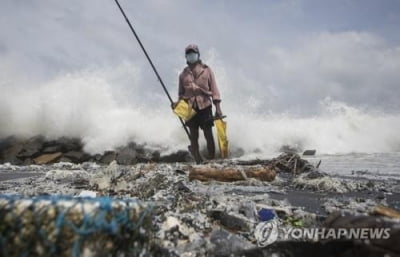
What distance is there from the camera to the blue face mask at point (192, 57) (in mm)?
7099

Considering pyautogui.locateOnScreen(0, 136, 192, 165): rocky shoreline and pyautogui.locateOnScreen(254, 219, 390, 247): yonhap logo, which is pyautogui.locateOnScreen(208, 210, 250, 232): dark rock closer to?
pyautogui.locateOnScreen(254, 219, 390, 247): yonhap logo

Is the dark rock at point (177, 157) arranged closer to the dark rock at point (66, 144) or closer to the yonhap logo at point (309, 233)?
the dark rock at point (66, 144)

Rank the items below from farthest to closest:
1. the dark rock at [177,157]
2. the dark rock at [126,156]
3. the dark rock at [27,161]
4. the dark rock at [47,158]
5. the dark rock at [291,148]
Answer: the dark rock at [291,148]
the dark rock at [177,157]
the dark rock at [27,161]
the dark rock at [47,158]
the dark rock at [126,156]

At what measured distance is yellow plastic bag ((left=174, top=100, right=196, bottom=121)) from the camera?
7.05 meters

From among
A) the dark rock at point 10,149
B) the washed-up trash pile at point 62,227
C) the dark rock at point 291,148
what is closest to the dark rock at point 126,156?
the dark rock at point 10,149

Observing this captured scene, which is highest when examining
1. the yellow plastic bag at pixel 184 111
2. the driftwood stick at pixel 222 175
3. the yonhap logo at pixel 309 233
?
the yellow plastic bag at pixel 184 111

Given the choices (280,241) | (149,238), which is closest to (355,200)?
(280,241)

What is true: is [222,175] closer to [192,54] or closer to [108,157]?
[192,54]

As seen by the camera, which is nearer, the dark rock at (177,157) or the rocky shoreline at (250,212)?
the rocky shoreline at (250,212)

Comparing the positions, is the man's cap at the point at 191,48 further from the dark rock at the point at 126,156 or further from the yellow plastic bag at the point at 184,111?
the dark rock at the point at 126,156

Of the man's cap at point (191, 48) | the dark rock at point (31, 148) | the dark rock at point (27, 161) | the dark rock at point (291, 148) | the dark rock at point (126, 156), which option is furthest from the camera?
the dark rock at point (291, 148)

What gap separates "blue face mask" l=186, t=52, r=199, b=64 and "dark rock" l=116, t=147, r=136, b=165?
299 inches

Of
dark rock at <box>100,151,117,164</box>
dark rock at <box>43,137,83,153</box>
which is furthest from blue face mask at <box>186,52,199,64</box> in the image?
dark rock at <box>43,137,83,153</box>

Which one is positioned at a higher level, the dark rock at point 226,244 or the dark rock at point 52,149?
the dark rock at point 52,149
